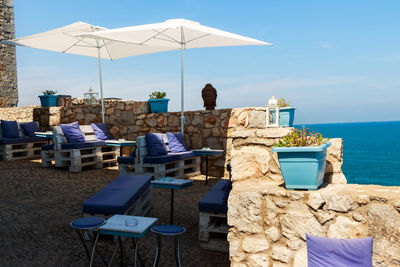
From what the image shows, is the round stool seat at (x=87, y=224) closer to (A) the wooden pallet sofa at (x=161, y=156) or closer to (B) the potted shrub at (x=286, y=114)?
(A) the wooden pallet sofa at (x=161, y=156)

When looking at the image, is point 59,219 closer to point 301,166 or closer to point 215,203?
point 215,203

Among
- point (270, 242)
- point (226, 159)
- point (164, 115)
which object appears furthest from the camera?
point (164, 115)

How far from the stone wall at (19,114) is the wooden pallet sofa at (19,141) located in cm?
101

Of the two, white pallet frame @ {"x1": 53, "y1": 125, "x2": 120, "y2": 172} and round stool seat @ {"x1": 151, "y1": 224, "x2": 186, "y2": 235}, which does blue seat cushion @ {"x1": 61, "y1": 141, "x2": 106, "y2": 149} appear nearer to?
white pallet frame @ {"x1": 53, "y1": 125, "x2": 120, "y2": 172}

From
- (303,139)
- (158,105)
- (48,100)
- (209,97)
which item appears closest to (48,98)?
(48,100)

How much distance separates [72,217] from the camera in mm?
3746

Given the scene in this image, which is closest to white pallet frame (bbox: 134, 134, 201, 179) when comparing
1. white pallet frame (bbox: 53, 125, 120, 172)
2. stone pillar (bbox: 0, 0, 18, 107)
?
white pallet frame (bbox: 53, 125, 120, 172)

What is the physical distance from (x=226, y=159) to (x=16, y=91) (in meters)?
11.1

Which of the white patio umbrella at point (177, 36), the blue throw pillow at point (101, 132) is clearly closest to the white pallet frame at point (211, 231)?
the white patio umbrella at point (177, 36)

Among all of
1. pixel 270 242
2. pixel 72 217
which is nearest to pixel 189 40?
pixel 72 217

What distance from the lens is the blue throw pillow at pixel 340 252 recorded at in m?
1.98

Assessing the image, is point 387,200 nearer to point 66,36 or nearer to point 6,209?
point 6,209

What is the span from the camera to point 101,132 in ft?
23.8

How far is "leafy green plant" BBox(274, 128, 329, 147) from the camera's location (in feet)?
7.36
